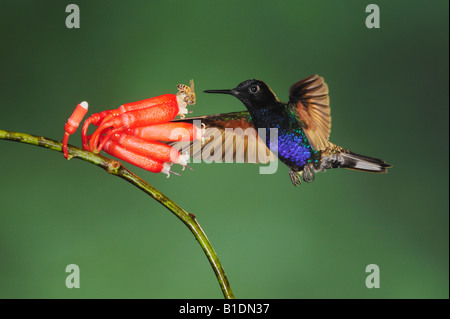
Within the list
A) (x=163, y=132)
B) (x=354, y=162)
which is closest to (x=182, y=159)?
(x=163, y=132)

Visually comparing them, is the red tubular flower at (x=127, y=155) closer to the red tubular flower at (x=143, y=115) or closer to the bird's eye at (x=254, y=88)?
the red tubular flower at (x=143, y=115)

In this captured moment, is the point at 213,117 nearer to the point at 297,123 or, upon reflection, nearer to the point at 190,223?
the point at 297,123

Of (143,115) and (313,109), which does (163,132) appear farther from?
(313,109)

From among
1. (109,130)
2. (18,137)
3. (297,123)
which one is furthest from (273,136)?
(18,137)

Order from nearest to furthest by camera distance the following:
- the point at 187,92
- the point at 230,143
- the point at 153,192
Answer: the point at 153,192, the point at 187,92, the point at 230,143

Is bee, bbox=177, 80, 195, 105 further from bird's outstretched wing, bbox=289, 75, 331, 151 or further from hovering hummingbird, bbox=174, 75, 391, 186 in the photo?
bird's outstretched wing, bbox=289, 75, 331, 151

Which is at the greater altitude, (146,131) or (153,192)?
(146,131)

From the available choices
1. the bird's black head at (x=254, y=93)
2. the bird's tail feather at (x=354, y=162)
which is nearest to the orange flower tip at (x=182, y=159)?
the bird's black head at (x=254, y=93)

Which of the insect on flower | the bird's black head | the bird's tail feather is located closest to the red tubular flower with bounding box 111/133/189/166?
the insect on flower
